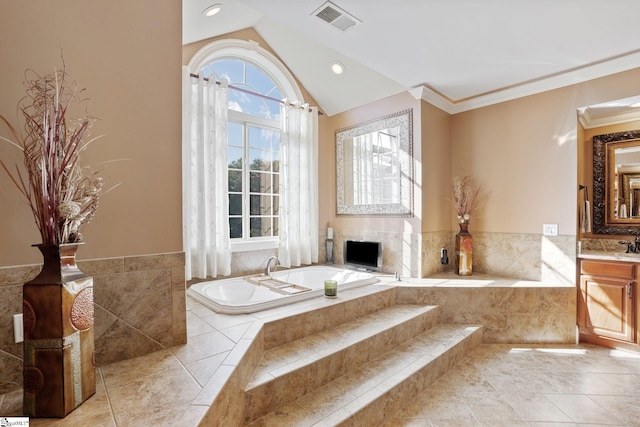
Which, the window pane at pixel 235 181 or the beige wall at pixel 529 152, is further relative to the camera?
the window pane at pixel 235 181

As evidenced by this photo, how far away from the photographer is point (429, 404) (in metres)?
Result: 2.02

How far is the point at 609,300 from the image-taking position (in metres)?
2.73

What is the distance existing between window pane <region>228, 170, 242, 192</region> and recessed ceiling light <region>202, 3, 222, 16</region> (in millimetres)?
1547

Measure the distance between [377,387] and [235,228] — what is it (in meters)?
2.32

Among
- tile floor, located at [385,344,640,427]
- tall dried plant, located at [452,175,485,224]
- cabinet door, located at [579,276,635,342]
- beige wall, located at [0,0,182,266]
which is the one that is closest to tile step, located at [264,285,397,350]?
tile floor, located at [385,344,640,427]

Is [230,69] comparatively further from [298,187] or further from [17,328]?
[17,328]

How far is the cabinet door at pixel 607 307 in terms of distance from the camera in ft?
8.70

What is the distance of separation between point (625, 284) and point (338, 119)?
3545mm

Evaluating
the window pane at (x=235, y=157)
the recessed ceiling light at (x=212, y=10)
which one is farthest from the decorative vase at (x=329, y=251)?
the recessed ceiling light at (x=212, y=10)

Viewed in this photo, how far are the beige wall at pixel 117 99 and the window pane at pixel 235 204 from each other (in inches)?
69.3

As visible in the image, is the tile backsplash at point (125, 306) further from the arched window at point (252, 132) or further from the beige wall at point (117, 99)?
the arched window at point (252, 132)

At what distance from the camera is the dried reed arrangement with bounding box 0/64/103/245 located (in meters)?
1.13

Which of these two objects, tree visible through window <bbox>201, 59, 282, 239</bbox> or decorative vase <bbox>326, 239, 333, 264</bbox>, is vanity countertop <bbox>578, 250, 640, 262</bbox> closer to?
decorative vase <bbox>326, 239, 333, 264</bbox>

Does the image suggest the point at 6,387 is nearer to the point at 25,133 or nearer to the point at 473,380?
the point at 25,133
